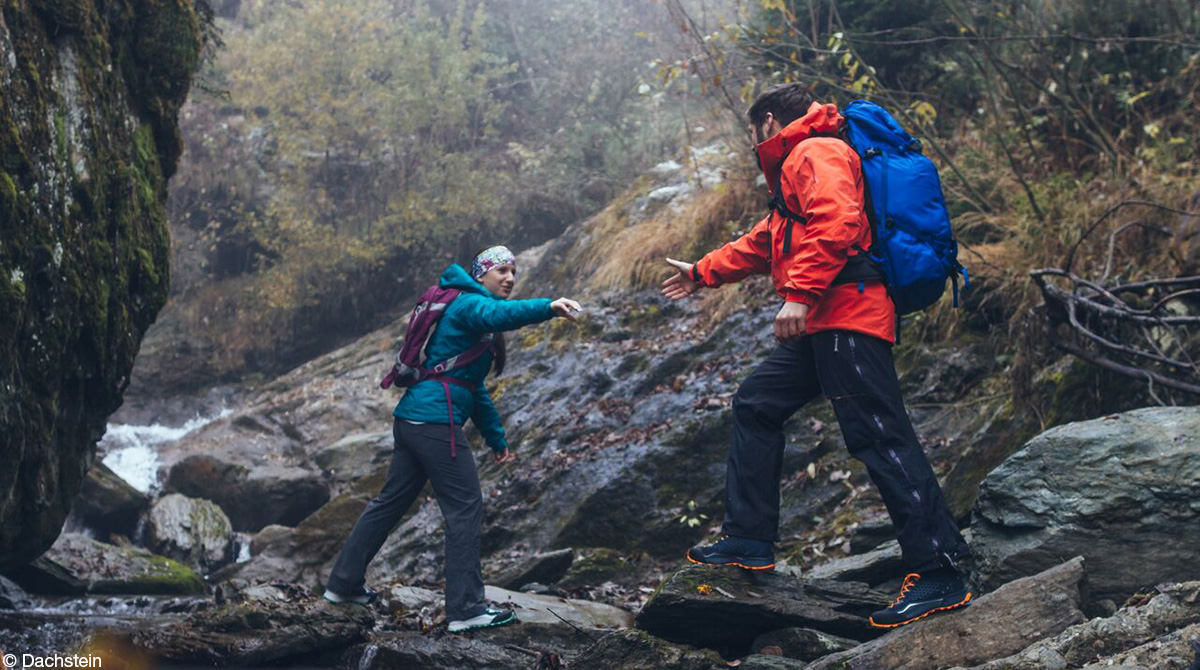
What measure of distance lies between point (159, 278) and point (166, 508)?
213 inches

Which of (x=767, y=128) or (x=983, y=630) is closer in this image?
(x=983, y=630)

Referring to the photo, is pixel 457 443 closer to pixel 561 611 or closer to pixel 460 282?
pixel 460 282

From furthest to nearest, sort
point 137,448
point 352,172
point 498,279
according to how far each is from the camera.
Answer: point 352,172 → point 137,448 → point 498,279

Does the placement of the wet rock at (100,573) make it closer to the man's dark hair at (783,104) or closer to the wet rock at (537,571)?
the wet rock at (537,571)

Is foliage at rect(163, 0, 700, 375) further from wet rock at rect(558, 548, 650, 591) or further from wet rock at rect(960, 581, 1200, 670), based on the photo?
wet rock at rect(960, 581, 1200, 670)

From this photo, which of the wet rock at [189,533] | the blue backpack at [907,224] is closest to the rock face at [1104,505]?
the blue backpack at [907,224]

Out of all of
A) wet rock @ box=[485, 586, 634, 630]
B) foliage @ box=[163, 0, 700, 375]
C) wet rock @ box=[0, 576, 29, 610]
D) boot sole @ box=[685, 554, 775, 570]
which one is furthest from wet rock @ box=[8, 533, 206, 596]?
foliage @ box=[163, 0, 700, 375]

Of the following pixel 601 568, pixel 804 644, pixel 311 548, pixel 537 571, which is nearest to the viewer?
pixel 804 644

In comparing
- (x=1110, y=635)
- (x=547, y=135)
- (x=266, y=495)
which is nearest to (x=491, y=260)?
(x=1110, y=635)

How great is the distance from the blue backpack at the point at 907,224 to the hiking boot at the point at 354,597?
3.69 m

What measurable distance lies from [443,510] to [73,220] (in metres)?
2.90

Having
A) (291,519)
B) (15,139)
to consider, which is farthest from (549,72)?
(15,139)

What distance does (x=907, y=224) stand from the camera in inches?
172

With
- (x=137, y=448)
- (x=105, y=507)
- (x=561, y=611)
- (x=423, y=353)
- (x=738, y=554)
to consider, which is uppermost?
(x=423, y=353)
